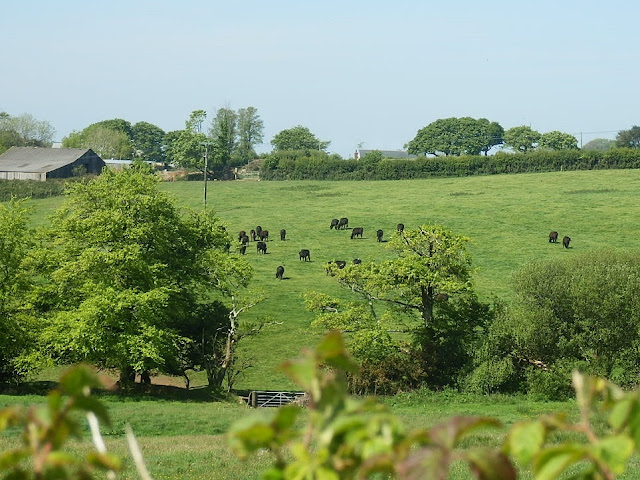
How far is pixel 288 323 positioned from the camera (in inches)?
1666

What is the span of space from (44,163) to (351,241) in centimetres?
5536

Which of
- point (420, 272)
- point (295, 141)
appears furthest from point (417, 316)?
point (295, 141)

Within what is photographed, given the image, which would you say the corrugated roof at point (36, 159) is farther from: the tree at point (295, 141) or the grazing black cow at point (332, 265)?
the tree at point (295, 141)

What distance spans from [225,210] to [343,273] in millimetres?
42685

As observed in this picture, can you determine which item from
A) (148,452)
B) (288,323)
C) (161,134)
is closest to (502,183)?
(288,323)

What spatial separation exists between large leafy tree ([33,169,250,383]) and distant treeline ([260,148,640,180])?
62186 mm

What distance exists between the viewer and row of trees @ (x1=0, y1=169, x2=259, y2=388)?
1260 inches

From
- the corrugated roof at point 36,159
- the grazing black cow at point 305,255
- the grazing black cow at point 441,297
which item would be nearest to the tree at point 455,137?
the corrugated roof at point 36,159

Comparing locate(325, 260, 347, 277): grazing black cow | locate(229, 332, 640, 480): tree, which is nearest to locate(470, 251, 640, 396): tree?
locate(325, 260, 347, 277): grazing black cow

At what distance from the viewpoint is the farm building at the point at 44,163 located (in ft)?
324

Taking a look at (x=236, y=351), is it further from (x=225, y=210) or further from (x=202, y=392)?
(x=225, y=210)

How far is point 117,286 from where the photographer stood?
33.5 m

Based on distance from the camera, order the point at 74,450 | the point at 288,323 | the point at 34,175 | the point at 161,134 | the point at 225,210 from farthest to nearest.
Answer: the point at 161,134 → the point at 34,175 → the point at 225,210 → the point at 288,323 → the point at 74,450

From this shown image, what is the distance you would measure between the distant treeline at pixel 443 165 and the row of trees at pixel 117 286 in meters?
62.9
